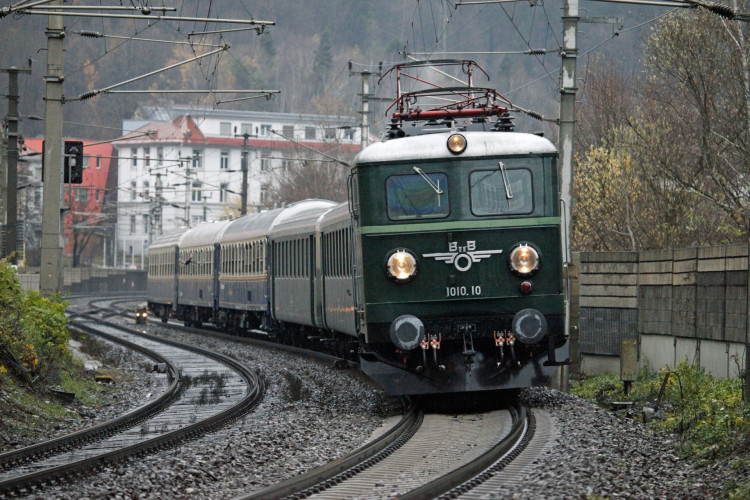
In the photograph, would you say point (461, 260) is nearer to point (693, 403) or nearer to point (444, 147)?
point (444, 147)

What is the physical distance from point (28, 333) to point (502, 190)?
22.9 feet

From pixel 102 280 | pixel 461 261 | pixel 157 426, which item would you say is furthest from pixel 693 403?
pixel 102 280

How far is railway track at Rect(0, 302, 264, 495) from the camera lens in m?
9.84

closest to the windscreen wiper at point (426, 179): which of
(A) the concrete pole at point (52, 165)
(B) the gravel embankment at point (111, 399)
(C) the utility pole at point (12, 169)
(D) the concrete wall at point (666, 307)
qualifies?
(D) the concrete wall at point (666, 307)

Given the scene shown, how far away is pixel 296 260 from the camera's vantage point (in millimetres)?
24109

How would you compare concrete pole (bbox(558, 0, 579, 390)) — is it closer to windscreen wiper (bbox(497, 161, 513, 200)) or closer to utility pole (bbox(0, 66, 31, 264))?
windscreen wiper (bbox(497, 161, 513, 200))

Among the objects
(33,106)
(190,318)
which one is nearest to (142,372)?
(190,318)

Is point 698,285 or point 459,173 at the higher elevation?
point 459,173

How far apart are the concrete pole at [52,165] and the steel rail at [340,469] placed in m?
10.1

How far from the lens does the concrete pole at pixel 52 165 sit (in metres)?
20.2

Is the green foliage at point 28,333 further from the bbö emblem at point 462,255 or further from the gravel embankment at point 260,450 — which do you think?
the bbö emblem at point 462,255

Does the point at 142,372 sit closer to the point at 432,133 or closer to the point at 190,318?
the point at 432,133

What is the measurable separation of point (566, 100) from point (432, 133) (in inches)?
182

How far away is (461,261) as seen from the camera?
13.1 metres
